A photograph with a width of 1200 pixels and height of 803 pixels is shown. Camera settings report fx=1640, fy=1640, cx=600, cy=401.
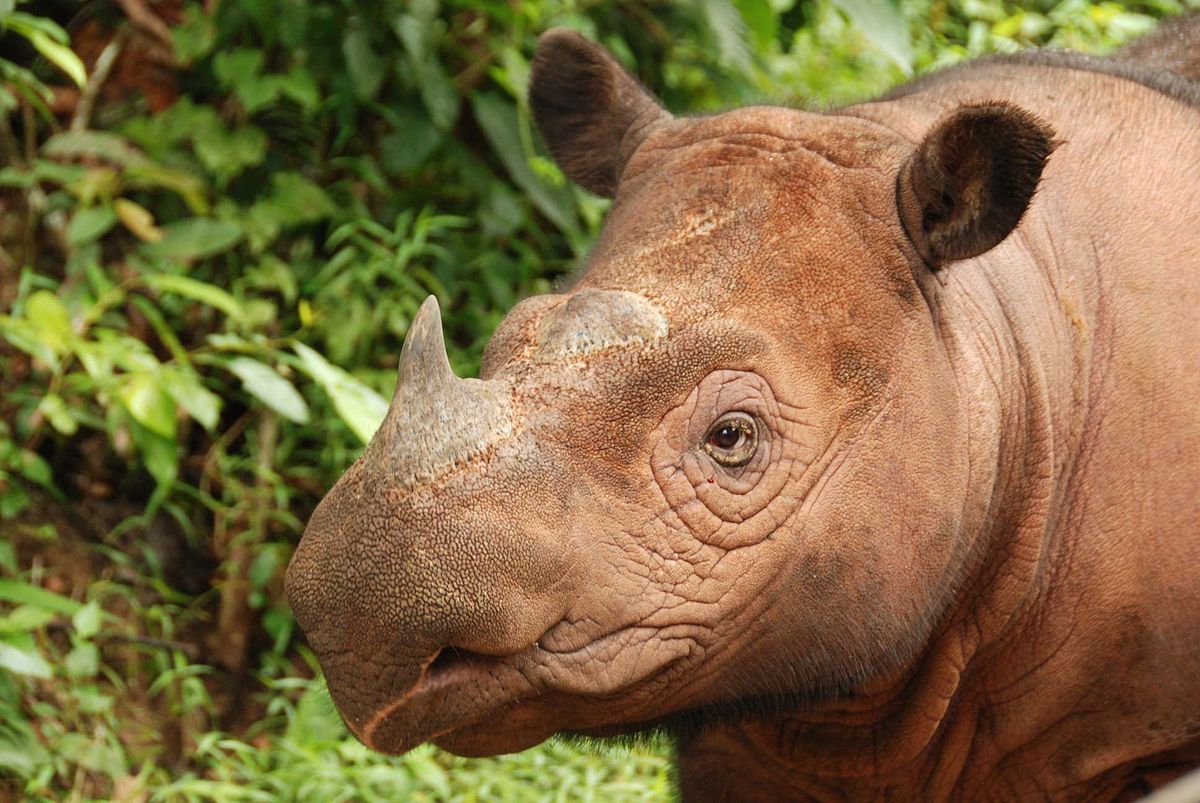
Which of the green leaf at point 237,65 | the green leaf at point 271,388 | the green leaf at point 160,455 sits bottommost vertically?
the green leaf at point 160,455

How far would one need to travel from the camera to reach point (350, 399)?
5023 mm

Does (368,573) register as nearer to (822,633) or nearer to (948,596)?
(822,633)

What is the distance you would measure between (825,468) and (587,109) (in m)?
1.43

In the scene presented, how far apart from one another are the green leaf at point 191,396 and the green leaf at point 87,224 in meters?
1.02

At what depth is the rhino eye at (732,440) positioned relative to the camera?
332cm

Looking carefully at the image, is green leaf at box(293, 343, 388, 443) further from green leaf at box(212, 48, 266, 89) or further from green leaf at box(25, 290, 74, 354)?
green leaf at box(212, 48, 266, 89)

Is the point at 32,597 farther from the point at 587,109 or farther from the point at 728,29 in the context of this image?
the point at 728,29

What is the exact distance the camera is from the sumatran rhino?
298 cm

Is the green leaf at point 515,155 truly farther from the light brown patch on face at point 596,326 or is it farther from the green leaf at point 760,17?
the light brown patch on face at point 596,326

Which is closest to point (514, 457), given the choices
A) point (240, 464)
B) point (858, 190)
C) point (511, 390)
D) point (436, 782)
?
point (511, 390)

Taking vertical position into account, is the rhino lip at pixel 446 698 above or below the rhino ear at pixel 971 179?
below

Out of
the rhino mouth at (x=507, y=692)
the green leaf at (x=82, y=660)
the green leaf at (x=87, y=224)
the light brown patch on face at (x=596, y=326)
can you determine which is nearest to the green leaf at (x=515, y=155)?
the green leaf at (x=87, y=224)

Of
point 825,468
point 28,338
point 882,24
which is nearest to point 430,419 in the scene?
point 825,468

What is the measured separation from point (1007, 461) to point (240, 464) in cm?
326
